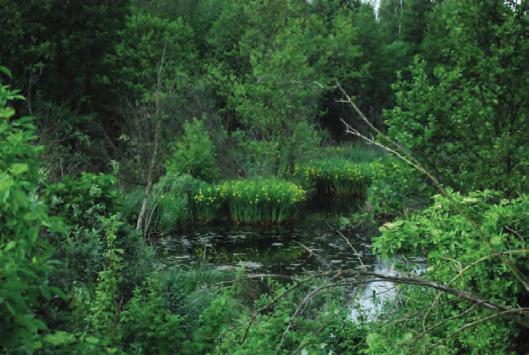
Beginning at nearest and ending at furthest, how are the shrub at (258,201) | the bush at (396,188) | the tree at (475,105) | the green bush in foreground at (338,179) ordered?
the tree at (475,105) < the bush at (396,188) < the shrub at (258,201) < the green bush in foreground at (338,179)

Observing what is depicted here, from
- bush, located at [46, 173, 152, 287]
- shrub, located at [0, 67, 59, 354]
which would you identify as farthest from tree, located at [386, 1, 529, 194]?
shrub, located at [0, 67, 59, 354]

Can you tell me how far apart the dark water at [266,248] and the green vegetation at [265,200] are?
0.48 meters

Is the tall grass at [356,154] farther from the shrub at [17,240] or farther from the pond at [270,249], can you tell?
the shrub at [17,240]

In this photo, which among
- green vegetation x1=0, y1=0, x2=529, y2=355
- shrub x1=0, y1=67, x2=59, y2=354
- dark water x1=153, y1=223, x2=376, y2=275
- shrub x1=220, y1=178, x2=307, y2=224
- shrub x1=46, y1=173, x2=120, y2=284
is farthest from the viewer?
shrub x1=220, y1=178, x2=307, y2=224

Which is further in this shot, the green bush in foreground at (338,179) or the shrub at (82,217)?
the green bush in foreground at (338,179)

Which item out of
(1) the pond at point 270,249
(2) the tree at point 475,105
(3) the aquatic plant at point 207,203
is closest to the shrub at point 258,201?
(3) the aquatic plant at point 207,203

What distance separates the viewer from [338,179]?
775 inches

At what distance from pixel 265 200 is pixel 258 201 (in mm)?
190

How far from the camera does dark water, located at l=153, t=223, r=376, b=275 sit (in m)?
11.1

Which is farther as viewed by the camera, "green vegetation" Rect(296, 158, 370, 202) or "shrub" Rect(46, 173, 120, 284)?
"green vegetation" Rect(296, 158, 370, 202)

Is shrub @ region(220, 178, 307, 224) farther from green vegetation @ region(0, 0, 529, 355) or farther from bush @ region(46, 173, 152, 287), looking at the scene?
bush @ region(46, 173, 152, 287)

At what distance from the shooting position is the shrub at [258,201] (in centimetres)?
1488

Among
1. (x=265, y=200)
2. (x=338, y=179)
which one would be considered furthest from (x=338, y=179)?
(x=265, y=200)

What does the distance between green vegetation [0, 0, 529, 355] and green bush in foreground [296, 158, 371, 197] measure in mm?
64
